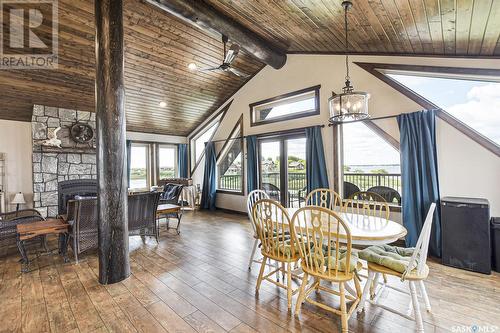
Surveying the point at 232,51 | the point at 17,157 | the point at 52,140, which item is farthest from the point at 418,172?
the point at 17,157

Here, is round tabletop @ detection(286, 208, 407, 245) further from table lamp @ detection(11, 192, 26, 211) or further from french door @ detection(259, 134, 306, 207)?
table lamp @ detection(11, 192, 26, 211)

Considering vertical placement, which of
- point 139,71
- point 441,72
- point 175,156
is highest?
point 139,71

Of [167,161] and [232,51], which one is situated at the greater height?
[232,51]

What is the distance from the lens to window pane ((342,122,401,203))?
4113 mm

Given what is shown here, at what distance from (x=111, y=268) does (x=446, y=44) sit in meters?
5.22

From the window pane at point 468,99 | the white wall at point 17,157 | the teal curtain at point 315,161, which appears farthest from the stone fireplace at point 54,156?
the window pane at point 468,99

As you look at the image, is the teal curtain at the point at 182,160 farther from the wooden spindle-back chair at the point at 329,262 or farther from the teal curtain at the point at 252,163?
the wooden spindle-back chair at the point at 329,262

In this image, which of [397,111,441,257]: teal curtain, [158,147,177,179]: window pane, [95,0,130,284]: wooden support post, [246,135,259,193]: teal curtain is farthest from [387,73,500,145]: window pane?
[158,147,177,179]: window pane

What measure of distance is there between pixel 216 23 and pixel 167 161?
5800mm

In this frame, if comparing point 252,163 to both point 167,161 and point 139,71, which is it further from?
point 167,161

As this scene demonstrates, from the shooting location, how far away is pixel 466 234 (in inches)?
116

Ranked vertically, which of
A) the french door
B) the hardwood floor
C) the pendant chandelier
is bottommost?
the hardwood floor

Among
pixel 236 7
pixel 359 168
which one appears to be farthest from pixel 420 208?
pixel 236 7

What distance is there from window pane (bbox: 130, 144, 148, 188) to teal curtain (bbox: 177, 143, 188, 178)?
1.14 m
